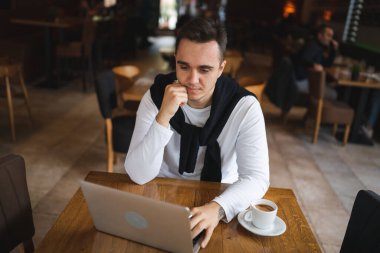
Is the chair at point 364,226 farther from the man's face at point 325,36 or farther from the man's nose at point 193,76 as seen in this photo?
the man's face at point 325,36

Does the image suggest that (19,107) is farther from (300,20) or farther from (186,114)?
(300,20)

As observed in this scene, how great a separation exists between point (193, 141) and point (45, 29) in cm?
509

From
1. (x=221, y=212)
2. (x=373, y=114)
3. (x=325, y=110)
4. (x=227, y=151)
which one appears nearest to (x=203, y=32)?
(x=227, y=151)

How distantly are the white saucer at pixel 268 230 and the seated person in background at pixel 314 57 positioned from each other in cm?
384

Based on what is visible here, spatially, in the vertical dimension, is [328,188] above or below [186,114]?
below

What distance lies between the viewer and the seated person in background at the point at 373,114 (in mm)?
4508

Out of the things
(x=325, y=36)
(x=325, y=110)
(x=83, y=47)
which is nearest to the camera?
(x=325, y=110)

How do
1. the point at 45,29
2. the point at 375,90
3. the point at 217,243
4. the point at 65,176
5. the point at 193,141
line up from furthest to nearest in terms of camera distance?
the point at 45,29
the point at 375,90
the point at 65,176
the point at 193,141
the point at 217,243

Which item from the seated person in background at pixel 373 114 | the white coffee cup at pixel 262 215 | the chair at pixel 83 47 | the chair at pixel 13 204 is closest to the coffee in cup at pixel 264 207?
the white coffee cup at pixel 262 215

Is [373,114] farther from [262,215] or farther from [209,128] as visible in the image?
[262,215]

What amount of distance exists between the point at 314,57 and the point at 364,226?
4.13m

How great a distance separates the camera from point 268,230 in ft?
3.51

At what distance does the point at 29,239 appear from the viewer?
1.34 m

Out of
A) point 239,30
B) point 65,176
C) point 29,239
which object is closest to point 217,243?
point 29,239
